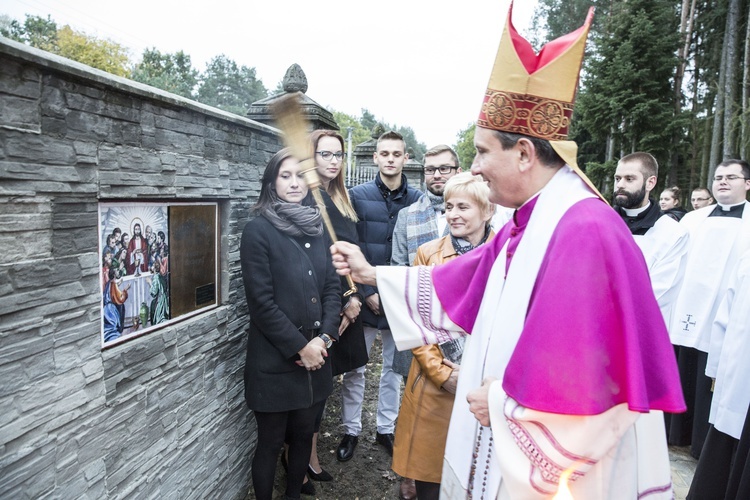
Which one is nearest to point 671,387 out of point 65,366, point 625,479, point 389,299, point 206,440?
point 625,479

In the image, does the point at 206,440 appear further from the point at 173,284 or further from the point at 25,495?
the point at 25,495

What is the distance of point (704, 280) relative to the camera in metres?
4.77

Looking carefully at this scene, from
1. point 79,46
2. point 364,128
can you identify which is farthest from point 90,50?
point 364,128

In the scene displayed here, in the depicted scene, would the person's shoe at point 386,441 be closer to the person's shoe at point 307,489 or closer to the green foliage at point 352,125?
the person's shoe at point 307,489

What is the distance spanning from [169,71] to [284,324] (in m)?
74.4

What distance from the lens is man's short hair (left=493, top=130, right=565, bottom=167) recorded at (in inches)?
73.5

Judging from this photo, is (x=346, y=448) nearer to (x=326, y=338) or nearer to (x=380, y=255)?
(x=326, y=338)

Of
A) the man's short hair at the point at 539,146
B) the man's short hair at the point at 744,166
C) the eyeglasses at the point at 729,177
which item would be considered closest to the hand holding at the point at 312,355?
the man's short hair at the point at 539,146

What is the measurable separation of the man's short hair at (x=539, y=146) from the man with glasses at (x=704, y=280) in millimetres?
3694

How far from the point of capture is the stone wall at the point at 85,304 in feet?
5.57

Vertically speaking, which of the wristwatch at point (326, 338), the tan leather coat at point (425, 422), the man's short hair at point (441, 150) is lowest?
the tan leather coat at point (425, 422)

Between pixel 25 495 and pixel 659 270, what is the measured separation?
190 inches

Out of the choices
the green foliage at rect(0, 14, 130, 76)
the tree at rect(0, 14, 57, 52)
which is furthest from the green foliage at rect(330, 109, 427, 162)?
the tree at rect(0, 14, 57, 52)

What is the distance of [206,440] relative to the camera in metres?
3.05
